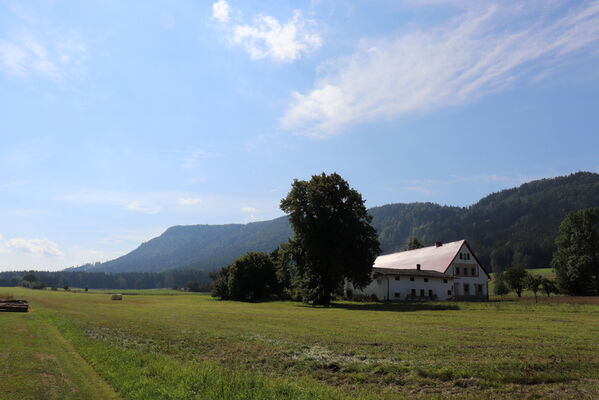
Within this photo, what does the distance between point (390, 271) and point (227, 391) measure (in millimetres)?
65923

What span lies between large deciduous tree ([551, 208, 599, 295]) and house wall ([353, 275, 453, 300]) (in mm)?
30268

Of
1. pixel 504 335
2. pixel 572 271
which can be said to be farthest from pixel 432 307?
pixel 572 271

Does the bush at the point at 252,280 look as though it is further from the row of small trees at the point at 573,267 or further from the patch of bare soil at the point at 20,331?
the patch of bare soil at the point at 20,331

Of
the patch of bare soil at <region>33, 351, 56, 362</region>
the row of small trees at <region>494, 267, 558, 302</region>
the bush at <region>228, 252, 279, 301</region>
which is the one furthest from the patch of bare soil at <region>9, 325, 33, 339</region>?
the row of small trees at <region>494, 267, 558, 302</region>

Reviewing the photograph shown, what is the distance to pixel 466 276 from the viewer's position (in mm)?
79750

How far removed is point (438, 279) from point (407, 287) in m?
7.19

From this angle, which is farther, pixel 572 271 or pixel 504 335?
pixel 572 271

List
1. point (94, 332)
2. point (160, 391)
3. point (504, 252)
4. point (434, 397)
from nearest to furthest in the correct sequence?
1. point (434, 397)
2. point (160, 391)
3. point (94, 332)
4. point (504, 252)

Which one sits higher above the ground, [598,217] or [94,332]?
[598,217]

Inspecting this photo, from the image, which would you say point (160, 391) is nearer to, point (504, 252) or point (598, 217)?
point (598, 217)

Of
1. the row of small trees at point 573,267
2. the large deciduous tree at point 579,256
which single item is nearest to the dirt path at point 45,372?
the row of small trees at point 573,267

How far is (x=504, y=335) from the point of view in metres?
22.5

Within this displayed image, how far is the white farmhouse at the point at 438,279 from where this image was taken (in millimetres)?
73625

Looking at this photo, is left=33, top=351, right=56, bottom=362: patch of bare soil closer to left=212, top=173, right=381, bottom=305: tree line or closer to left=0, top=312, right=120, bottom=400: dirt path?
left=0, top=312, right=120, bottom=400: dirt path
